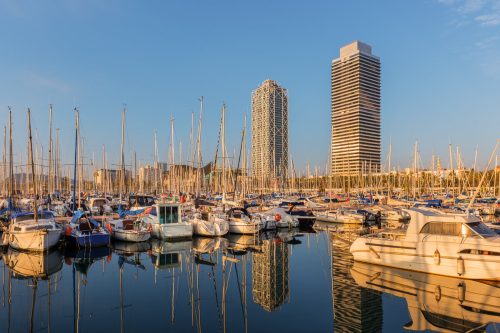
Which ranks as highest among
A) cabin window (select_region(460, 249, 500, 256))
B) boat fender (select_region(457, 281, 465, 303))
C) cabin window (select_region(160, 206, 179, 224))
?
cabin window (select_region(160, 206, 179, 224))

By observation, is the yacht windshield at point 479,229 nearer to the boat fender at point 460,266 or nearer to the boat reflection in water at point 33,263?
the boat fender at point 460,266

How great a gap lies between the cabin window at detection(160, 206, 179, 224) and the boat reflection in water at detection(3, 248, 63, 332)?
27.2 feet

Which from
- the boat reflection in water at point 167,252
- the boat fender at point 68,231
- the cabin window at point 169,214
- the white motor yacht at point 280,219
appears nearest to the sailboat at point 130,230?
the boat reflection in water at point 167,252

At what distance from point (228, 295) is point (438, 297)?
8738 millimetres

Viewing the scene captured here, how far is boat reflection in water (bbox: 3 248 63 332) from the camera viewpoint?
50.2 ft

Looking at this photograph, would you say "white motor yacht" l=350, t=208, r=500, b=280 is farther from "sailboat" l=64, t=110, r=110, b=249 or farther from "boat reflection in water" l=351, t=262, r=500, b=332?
"sailboat" l=64, t=110, r=110, b=249

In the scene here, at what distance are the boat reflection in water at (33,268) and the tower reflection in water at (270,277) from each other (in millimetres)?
8197

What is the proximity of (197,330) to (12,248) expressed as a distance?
20209mm

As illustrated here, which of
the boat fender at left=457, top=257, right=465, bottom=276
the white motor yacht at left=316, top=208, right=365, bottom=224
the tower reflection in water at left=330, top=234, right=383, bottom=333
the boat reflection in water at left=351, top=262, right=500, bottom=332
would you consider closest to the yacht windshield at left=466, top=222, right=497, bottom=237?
the boat fender at left=457, top=257, right=465, bottom=276

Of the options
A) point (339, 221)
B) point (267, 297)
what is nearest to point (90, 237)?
point (267, 297)

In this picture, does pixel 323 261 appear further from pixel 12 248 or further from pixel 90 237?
pixel 12 248

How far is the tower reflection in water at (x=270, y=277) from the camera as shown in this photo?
618 inches

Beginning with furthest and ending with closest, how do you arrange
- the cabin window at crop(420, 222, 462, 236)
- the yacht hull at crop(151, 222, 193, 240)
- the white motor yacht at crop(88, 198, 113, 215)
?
the white motor yacht at crop(88, 198, 113, 215)
the yacht hull at crop(151, 222, 193, 240)
the cabin window at crop(420, 222, 462, 236)

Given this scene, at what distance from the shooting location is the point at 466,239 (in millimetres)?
17500
